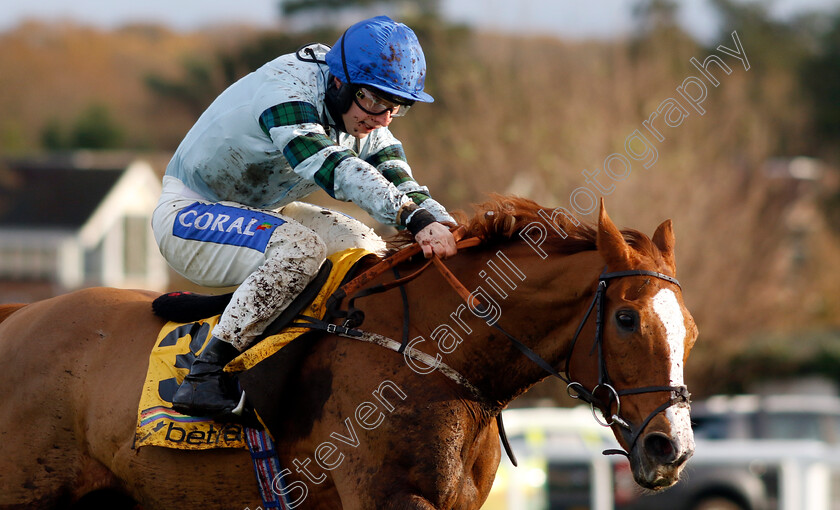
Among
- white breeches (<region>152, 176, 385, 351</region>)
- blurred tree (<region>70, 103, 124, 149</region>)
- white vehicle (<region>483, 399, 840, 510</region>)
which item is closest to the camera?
white breeches (<region>152, 176, 385, 351</region>)

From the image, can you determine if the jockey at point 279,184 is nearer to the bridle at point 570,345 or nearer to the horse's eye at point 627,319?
the bridle at point 570,345

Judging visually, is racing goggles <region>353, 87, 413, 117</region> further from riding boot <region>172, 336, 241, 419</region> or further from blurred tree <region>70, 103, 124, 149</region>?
blurred tree <region>70, 103, 124, 149</region>

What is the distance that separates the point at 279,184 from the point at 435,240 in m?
0.99

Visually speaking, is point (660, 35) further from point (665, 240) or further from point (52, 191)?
point (52, 191)

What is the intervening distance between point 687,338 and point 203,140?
2.42 m

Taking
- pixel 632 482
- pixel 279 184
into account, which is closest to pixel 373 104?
pixel 279 184

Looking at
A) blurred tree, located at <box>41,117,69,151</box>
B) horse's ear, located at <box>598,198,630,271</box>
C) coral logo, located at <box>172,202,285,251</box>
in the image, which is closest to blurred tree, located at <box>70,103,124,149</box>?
blurred tree, located at <box>41,117,69,151</box>

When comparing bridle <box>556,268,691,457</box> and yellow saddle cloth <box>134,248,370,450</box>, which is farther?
yellow saddle cloth <box>134,248,370,450</box>

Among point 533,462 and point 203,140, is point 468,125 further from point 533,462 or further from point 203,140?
point 203,140

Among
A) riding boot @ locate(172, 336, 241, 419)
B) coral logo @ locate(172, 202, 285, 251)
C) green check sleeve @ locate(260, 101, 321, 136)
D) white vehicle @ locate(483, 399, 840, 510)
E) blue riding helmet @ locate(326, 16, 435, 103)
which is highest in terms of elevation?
blue riding helmet @ locate(326, 16, 435, 103)

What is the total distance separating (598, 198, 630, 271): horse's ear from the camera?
399 centimetres

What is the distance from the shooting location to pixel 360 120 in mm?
4625

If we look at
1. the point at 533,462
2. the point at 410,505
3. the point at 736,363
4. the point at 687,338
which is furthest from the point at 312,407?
the point at 736,363

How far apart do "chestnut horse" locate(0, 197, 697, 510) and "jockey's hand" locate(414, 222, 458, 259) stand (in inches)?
5.5
